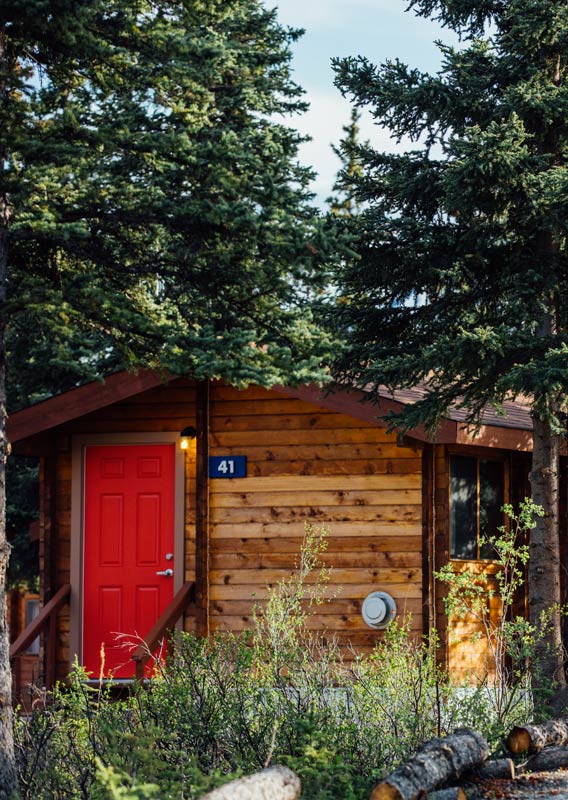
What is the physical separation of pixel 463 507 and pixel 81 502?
4.06 m

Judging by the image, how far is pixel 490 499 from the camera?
1286cm

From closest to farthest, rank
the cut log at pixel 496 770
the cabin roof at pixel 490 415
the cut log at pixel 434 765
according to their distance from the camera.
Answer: the cut log at pixel 434 765 → the cut log at pixel 496 770 → the cabin roof at pixel 490 415

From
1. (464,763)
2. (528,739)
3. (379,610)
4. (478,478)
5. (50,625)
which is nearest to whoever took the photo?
(464,763)

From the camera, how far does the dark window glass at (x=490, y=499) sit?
12688mm

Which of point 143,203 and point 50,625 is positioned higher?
point 143,203

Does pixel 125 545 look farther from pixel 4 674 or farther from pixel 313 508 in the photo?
pixel 4 674

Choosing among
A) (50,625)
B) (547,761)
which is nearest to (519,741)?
(547,761)

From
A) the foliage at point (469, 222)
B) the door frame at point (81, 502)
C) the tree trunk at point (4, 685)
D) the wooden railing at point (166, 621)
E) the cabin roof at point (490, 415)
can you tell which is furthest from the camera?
the door frame at point (81, 502)

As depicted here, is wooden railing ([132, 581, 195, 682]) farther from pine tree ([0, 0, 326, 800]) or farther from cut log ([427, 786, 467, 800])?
cut log ([427, 786, 467, 800])

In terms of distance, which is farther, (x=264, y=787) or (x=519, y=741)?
(x=519, y=741)

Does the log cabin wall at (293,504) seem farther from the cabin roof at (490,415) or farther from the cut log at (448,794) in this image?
the cut log at (448,794)

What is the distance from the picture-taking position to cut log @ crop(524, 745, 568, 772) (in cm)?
781

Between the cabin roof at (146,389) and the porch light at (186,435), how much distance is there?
0.56 metres

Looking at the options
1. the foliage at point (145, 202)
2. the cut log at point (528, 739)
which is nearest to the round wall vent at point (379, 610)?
the cut log at point (528, 739)
